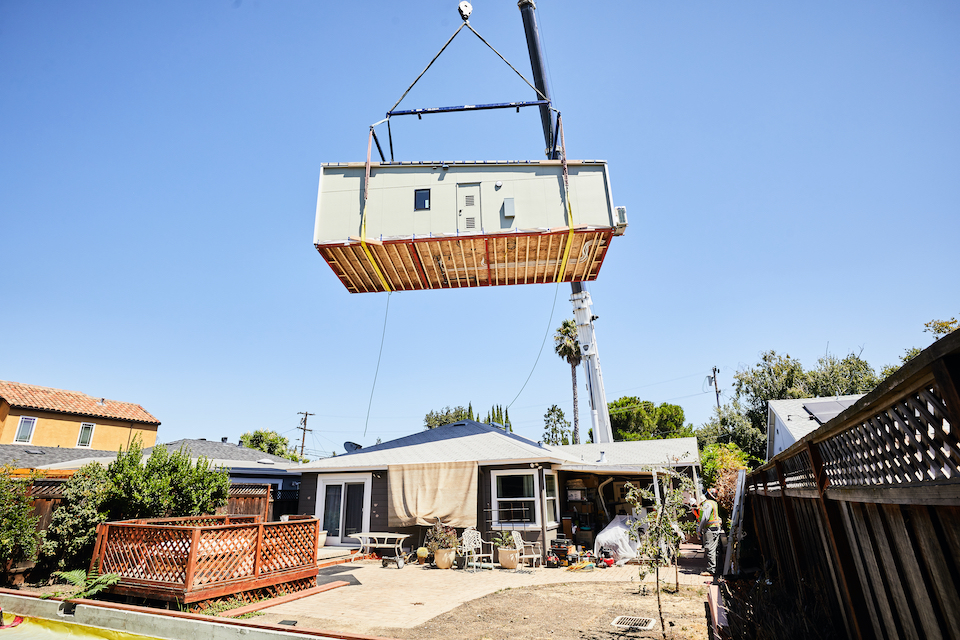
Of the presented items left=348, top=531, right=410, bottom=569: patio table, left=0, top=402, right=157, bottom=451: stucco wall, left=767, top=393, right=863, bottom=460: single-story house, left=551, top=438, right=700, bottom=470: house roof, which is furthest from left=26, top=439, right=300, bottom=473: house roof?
left=767, top=393, right=863, bottom=460: single-story house

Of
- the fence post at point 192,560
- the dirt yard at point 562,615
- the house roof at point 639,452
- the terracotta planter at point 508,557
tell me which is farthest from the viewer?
the house roof at point 639,452

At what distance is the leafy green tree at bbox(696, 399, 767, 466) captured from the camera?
28855 millimetres

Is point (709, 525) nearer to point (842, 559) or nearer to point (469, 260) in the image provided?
point (842, 559)

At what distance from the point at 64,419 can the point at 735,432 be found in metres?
39.8

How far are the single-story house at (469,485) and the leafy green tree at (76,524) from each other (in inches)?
282

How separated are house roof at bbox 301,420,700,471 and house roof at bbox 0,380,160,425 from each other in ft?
67.1

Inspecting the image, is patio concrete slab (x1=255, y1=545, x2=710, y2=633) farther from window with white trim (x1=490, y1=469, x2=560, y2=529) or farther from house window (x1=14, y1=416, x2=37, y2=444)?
house window (x1=14, y1=416, x2=37, y2=444)

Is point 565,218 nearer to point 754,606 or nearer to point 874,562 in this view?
point 754,606

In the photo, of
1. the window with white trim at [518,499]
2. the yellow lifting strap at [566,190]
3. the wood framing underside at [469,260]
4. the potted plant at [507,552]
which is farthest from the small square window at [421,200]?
the potted plant at [507,552]

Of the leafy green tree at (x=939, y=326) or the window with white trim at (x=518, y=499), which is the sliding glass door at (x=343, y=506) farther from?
the leafy green tree at (x=939, y=326)

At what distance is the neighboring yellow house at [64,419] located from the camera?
2620cm

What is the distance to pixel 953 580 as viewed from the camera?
7.07ft

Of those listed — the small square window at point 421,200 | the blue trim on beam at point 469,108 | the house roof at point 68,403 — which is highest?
the blue trim on beam at point 469,108

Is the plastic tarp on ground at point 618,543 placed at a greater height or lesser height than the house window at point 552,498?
lesser
